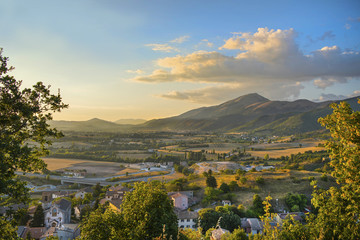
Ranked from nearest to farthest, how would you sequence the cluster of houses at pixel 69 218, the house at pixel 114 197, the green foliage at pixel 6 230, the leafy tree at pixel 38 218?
the green foliage at pixel 6 230
the cluster of houses at pixel 69 218
the leafy tree at pixel 38 218
the house at pixel 114 197

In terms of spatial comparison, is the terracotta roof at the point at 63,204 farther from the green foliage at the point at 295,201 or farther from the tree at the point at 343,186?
the tree at the point at 343,186

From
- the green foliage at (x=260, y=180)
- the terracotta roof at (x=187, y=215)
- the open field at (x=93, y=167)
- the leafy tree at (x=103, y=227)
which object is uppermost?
the leafy tree at (x=103, y=227)

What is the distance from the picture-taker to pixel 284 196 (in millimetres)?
41375

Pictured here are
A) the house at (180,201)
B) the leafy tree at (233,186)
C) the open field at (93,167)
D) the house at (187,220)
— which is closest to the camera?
the house at (187,220)

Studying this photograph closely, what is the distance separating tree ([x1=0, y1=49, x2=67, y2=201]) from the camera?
7.73 meters

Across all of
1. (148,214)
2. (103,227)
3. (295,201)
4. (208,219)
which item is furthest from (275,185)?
(103,227)

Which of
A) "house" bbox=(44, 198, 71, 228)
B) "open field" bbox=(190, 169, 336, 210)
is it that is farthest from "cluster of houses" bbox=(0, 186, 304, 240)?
"open field" bbox=(190, 169, 336, 210)

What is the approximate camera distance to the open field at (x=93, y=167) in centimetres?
7625

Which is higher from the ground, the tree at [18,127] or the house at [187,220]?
the tree at [18,127]

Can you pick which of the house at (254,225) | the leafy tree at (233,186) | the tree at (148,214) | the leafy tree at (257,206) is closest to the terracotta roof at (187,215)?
the house at (254,225)

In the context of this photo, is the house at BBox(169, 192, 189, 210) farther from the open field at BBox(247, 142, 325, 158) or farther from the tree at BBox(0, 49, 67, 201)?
the open field at BBox(247, 142, 325, 158)

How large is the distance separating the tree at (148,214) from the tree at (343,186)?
5264mm

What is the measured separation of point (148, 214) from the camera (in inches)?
401

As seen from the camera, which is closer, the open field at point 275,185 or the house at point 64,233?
the house at point 64,233
